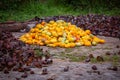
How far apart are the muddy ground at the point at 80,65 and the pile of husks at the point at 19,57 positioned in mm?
145

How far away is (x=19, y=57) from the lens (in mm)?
6148

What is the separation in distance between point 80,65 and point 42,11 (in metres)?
8.07

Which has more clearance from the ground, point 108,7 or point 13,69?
point 108,7

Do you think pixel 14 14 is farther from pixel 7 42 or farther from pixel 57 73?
pixel 57 73

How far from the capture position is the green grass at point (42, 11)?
12.3 metres

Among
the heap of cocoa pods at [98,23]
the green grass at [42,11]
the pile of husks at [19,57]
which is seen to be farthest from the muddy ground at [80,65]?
the green grass at [42,11]

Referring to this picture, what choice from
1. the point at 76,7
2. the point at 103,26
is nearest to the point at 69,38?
the point at 103,26

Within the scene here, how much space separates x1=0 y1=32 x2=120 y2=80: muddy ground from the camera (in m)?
5.30

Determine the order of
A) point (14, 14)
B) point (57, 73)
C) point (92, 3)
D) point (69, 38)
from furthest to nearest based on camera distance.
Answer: point (92, 3)
point (14, 14)
point (69, 38)
point (57, 73)

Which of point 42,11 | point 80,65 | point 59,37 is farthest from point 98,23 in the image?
point 80,65

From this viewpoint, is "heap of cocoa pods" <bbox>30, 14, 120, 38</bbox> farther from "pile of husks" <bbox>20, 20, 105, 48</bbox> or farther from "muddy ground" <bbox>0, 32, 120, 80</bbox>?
"muddy ground" <bbox>0, 32, 120, 80</bbox>

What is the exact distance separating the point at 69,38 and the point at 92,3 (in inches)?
295

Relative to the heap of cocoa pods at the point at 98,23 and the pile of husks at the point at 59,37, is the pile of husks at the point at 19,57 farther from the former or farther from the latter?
the heap of cocoa pods at the point at 98,23

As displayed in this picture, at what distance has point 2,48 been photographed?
21.6 ft
